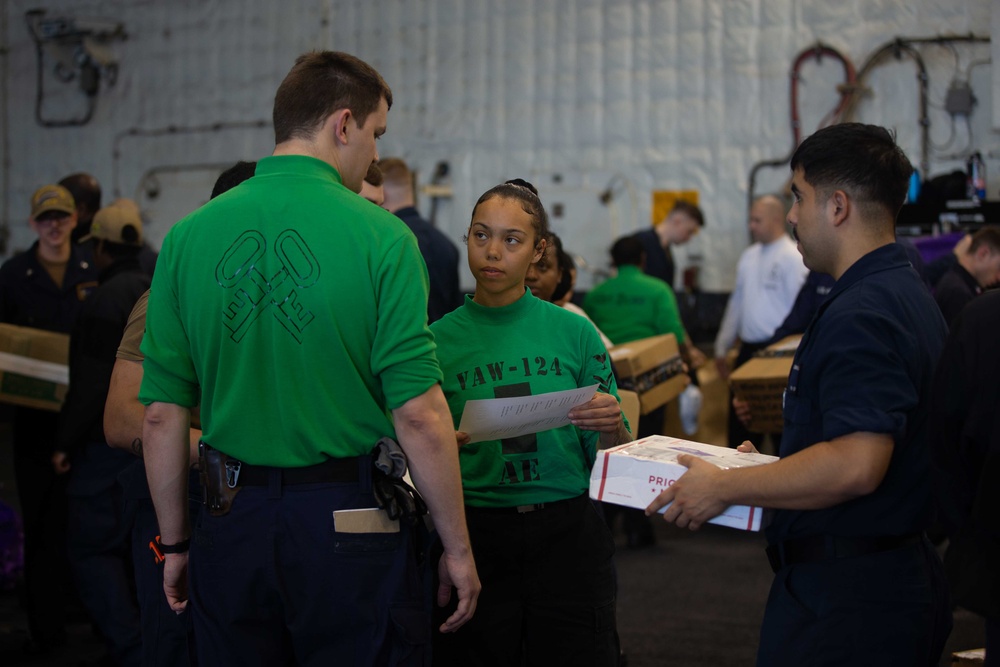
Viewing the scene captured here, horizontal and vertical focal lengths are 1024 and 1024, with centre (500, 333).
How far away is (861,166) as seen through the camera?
1.77 meters

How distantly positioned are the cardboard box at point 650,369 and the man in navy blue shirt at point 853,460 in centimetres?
227

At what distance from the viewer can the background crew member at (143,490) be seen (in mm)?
2318

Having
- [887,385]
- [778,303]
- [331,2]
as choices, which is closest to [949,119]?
[778,303]

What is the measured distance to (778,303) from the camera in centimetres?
570

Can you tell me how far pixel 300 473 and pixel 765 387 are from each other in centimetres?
259

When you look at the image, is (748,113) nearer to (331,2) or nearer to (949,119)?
(949,119)

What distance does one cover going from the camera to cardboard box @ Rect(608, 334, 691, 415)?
415cm

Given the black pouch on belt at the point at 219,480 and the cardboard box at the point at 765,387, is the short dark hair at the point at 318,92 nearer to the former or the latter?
the black pouch on belt at the point at 219,480

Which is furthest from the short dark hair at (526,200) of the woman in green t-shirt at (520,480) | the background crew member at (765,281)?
the background crew member at (765,281)

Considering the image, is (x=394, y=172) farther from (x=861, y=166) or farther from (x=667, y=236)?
(x=861, y=166)

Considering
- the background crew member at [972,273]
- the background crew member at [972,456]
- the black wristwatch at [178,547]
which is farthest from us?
the background crew member at [972,273]

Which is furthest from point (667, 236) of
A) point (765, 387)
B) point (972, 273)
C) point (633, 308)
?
point (765, 387)

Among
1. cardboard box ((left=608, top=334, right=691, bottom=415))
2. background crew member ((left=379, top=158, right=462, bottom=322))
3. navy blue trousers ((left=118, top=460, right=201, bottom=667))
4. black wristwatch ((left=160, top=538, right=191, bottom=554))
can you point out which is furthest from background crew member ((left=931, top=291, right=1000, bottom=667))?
background crew member ((left=379, top=158, right=462, bottom=322))

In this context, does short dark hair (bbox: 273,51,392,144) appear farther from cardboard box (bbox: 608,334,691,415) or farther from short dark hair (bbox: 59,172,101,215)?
short dark hair (bbox: 59,172,101,215)
